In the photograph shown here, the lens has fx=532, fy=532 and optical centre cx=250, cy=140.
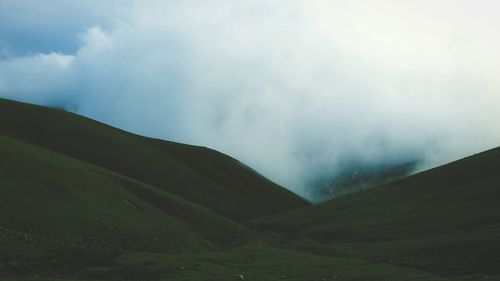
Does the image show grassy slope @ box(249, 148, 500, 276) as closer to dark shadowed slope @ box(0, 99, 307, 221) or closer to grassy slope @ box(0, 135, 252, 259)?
grassy slope @ box(0, 135, 252, 259)

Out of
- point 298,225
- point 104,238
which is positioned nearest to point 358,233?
point 298,225

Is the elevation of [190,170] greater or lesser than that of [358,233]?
greater

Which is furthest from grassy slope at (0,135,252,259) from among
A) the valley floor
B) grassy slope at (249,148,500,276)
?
grassy slope at (249,148,500,276)

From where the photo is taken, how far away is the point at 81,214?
235 feet

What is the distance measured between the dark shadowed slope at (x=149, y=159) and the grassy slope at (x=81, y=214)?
4596cm

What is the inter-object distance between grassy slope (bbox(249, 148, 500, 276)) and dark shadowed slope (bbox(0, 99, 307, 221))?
90.0 ft

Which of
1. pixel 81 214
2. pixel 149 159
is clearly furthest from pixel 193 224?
pixel 149 159

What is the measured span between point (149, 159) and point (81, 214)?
8842 centimetres

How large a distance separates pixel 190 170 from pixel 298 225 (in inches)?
2306

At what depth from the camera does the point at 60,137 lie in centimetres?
14912

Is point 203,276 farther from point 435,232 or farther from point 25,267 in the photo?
point 435,232

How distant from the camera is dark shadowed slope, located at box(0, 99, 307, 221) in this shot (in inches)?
5699

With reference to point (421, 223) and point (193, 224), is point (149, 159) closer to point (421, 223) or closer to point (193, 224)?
point (193, 224)

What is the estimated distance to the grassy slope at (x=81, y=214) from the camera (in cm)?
6291
